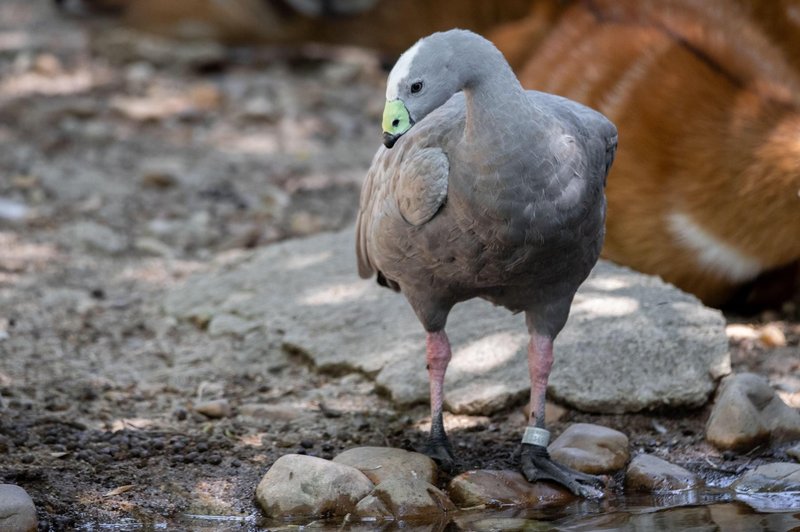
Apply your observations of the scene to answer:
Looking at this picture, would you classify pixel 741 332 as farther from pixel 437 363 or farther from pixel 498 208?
pixel 498 208

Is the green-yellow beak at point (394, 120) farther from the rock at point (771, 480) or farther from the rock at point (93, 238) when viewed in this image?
the rock at point (93, 238)

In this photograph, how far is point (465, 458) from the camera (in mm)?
3697

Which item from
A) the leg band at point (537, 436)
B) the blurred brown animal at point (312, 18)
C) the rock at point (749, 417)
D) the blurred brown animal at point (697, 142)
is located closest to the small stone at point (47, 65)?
the blurred brown animal at point (312, 18)

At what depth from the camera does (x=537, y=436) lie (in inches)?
140

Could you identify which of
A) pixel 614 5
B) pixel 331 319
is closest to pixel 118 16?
pixel 614 5

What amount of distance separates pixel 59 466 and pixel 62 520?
32 centimetres

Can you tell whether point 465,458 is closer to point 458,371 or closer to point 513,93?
point 458,371

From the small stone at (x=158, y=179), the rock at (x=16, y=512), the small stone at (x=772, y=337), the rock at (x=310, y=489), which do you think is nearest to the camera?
the rock at (x=16, y=512)

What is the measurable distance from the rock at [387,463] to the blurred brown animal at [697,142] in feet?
6.14

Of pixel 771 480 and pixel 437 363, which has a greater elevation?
pixel 437 363

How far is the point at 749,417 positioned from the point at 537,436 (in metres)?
0.70

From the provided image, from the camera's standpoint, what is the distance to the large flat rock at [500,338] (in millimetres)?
3965

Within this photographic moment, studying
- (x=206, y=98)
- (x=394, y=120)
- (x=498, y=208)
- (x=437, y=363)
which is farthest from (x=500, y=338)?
(x=206, y=98)

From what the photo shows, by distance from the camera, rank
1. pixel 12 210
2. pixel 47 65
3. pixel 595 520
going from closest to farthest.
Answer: pixel 595 520 < pixel 12 210 < pixel 47 65
